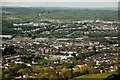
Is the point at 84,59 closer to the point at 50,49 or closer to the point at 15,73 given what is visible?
the point at 50,49

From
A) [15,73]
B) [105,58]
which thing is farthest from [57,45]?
[15,73]

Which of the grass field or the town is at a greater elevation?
the town

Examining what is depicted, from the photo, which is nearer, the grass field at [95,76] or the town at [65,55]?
the grass field at [95,76]

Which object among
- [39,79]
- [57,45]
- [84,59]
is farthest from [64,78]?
[57,45]

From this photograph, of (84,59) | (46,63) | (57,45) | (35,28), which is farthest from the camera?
(35,28)

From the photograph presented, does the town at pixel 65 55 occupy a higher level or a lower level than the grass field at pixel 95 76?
higher

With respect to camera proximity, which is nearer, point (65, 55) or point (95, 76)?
point (95, 76)

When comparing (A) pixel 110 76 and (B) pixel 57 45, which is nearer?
(A) pixel 110 76

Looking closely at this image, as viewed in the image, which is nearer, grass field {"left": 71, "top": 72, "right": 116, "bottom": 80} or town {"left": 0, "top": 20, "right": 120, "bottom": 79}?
grass field {"left": 71, "top": 72, "right": 116, "bottom": 80}

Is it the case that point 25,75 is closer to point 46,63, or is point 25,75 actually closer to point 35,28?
point 46,63

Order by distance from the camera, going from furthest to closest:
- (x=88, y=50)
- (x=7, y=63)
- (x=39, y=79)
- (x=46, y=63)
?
(x=88, y=50) < (x=46, y=63) < (x=7, y=63) < (x=39, y=79)
